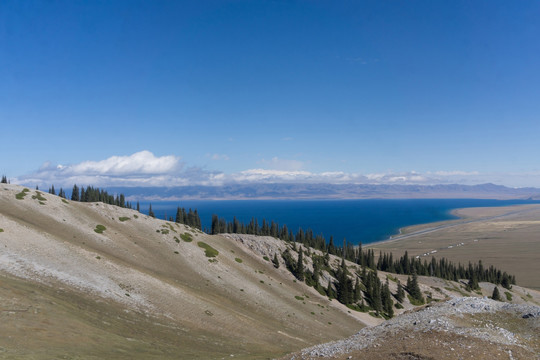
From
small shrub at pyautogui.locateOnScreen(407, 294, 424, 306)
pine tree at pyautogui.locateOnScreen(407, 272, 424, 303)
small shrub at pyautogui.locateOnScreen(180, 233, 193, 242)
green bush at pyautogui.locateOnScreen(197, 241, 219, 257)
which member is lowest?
small shrub at pyautogui.locateOnScreen(407, 294, 424, 306)

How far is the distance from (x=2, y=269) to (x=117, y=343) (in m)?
20.8

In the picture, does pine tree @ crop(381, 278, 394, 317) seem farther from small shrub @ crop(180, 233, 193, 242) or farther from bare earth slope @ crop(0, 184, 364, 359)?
small shrub @ crop(180, 233, 193, 242)

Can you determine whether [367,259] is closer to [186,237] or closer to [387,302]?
[387,302]

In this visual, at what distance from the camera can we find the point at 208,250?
82062mm

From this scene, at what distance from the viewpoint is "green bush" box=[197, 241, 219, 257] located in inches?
3157

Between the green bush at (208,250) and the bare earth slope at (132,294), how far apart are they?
183 cm

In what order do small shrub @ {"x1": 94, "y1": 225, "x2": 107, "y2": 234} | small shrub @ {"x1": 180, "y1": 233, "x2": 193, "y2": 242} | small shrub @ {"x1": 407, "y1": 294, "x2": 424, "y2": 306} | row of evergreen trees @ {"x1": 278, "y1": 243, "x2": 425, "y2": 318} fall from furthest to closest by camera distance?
small shrub @ {"x1": 407, "y1": 294, "x2": 424, "y2": 306} < row of evergreen trees @ {"x1": 278, "y1": 243, "x2": 425, "y2": 318} < small shrub @ {"x1": 180, "y1": 233, "x2": 193, "y2": 242} < small shrub @ {"x1": 94, "y1": 225, "x2": 107, "y2": 234}

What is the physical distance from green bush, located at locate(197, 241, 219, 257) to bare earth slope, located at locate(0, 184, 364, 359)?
6.01ft

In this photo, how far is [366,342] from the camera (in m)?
27.3

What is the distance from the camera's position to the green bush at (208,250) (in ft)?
263

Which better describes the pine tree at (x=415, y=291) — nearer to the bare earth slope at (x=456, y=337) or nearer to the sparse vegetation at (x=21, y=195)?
the bare earth slope at (x=456, y=337)

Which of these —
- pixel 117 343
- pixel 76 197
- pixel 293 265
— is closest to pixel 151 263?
pixel 117 343

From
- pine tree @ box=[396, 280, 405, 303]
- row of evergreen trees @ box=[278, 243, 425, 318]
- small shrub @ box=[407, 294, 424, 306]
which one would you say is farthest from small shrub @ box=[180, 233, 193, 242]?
small shrub @ box=[407, 294, 424, 306]

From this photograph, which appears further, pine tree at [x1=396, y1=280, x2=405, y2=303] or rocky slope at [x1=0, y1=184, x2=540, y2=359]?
pine tree at [x1=396, y1=280, x2=405, y2=303]
